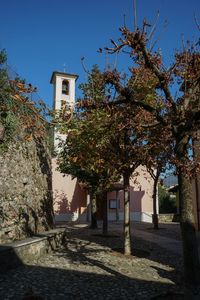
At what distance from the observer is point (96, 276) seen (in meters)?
7.71

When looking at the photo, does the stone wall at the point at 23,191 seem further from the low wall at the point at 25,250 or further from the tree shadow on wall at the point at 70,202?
the tree shadow on wall at the point at 70,202

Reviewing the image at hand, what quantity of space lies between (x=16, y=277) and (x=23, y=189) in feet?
13.0

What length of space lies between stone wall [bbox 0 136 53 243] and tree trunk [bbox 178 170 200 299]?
500 cm

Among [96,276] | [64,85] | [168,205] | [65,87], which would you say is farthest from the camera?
[64,85]

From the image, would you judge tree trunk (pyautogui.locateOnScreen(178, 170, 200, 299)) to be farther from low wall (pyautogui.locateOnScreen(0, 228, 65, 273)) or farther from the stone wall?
the stone wall

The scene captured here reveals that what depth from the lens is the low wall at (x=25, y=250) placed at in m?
7.36

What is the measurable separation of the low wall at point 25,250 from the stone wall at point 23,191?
0.64m

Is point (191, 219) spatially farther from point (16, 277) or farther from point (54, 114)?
point (16, 277)

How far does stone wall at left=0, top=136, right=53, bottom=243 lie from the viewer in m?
9.47

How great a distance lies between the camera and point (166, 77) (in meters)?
6.59

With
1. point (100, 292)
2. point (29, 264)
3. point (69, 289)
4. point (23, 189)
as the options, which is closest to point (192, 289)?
point (100, 292)

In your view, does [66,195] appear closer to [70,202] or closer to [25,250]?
[70,202]

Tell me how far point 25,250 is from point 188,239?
4300 millimetres

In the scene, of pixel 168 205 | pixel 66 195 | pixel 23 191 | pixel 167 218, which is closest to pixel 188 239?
pixel 23 191
